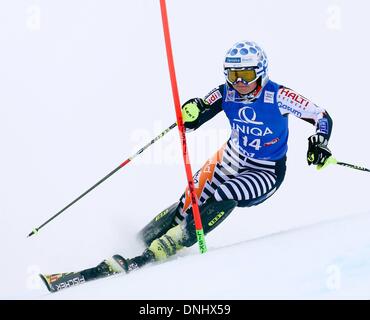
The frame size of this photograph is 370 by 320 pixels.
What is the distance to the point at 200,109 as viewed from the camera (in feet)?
17.8

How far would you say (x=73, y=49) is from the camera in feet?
46.4

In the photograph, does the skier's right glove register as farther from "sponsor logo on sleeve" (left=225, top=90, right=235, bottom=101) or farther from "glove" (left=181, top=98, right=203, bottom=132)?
"sponsor logo on sleeve" (left=225, top=90, right=235, bottom=101)

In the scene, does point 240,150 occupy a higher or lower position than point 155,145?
higher

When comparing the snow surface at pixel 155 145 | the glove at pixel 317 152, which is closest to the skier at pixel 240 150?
the glove at pixel 317 152

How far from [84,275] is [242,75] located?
1.64m

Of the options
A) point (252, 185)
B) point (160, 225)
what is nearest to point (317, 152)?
point (252, 185)

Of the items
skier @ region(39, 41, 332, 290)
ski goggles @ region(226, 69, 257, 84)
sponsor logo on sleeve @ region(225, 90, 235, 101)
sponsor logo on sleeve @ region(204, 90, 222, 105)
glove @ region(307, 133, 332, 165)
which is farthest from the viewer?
sponsor logo on sleeve @ region(204, 90, 222, 105)

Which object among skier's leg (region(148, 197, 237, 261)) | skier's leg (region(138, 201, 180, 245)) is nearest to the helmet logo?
skier's leg (region(148, 197, 237, 261))

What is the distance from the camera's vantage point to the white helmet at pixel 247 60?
5152 millimetres

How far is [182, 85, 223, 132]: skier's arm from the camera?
5383 millimetres

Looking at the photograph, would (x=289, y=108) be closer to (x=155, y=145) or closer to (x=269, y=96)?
(x=269, y=96)

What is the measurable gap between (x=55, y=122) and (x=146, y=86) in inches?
66.8

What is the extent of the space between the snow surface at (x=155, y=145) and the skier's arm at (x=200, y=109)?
0.90m

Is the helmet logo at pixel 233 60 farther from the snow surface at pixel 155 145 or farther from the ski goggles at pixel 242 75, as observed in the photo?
the snow surface at pixel 155 145
